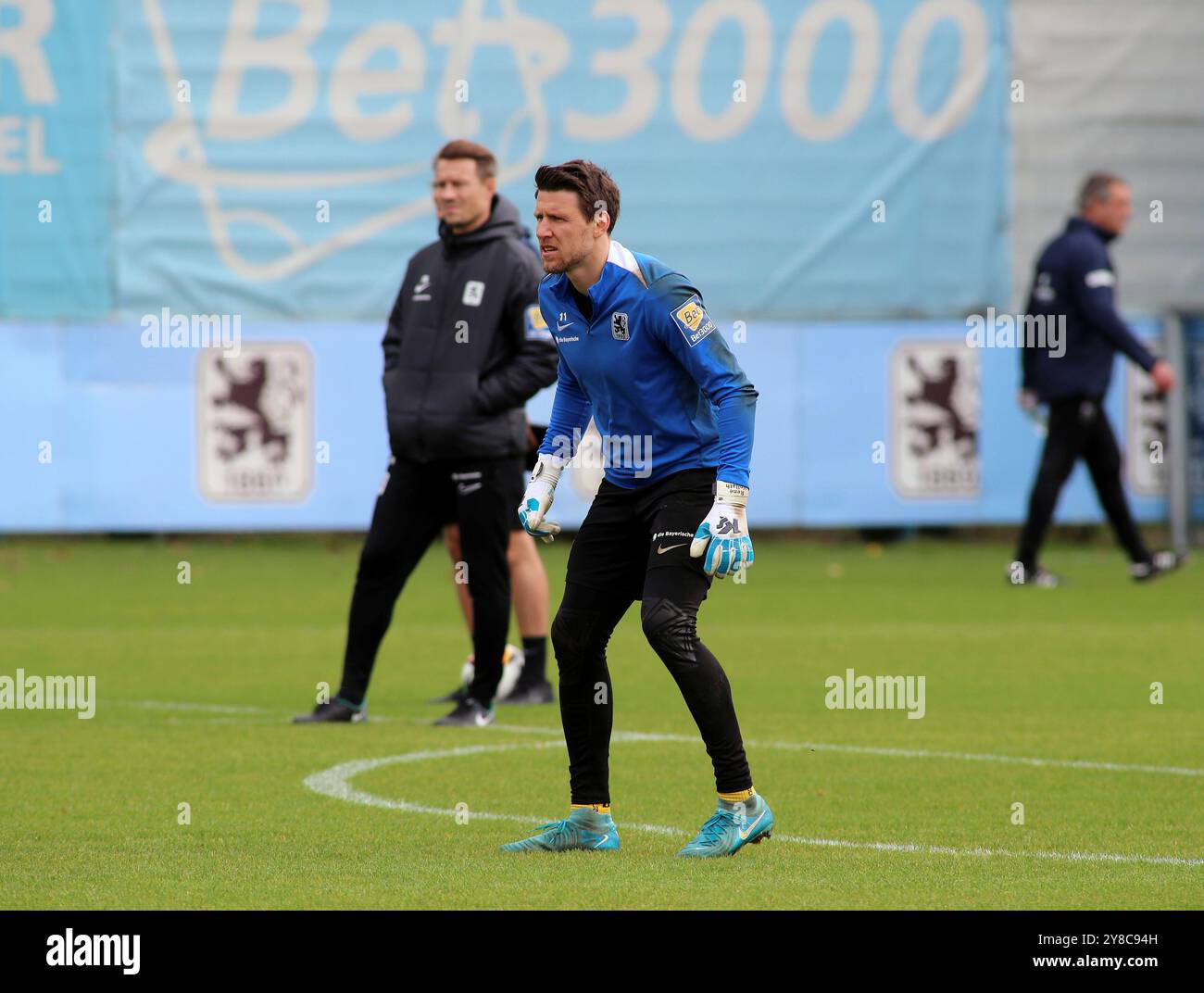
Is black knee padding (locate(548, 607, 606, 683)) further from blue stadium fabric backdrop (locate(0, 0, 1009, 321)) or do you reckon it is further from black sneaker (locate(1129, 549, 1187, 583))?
blue stadium fabric backdrop (locate(0, 0, 1009, 321))

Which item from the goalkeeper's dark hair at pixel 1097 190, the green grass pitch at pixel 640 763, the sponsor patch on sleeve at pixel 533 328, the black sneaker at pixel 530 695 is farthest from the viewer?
the goalkeeper's dark hair at pixel 1097 190

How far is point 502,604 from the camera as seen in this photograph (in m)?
9.56

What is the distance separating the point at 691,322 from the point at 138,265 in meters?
13.9

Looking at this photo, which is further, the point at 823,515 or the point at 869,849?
the point at 823,515

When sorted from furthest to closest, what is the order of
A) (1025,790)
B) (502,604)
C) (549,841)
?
(502,604), (1025,790), (549,841)

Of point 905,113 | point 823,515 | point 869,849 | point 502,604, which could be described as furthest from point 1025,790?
point 905,113

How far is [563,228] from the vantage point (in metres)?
6.34

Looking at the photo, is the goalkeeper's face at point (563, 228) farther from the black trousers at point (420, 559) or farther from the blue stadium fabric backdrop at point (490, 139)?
the blue stadium fabric backdrop at point (490, 139)

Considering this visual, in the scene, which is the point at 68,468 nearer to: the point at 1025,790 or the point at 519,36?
the point at 519,36

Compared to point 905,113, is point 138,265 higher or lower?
lower

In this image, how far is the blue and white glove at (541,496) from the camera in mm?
6824

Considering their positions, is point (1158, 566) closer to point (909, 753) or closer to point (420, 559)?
point (909, 753)

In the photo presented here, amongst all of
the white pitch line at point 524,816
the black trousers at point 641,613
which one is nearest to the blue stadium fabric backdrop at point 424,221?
the white pitch line at point 524,816

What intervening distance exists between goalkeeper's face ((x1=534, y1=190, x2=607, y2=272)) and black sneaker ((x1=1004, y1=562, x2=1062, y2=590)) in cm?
981
